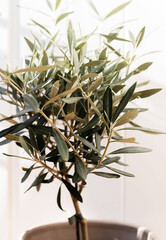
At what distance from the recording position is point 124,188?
1198 millimetres

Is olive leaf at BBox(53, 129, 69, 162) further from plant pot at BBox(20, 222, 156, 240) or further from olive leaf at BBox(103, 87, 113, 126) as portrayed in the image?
plant pot at BBox(20, 222, 156, 240)

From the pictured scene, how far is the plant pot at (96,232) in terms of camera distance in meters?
0.97

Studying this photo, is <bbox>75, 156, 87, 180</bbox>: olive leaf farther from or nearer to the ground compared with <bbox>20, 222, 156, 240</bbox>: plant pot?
farther from the ground

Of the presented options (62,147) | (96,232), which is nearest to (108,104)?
(62,147)

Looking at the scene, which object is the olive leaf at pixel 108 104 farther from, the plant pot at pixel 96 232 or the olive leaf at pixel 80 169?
the plant pot at pixel 96 232

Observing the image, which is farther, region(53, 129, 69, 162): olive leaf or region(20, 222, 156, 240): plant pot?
region(20, 222, 156, 240): plant pot

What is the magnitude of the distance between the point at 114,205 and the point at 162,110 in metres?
0.38

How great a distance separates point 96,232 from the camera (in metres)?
1.05

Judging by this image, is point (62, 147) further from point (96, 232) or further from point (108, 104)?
point (96, 232)

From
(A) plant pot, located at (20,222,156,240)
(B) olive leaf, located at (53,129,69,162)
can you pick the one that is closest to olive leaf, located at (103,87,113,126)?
(B) olive leaf, located at (53,129,69,162)

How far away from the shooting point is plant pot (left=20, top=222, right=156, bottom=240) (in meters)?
0.97

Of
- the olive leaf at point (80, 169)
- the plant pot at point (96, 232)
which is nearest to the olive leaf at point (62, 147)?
the olive leaf at point (80, 169)

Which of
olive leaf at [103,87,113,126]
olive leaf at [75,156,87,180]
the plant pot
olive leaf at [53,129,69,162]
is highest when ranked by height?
olive leaf at [103,87,113,126]

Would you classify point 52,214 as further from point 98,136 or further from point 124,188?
point 98,136
